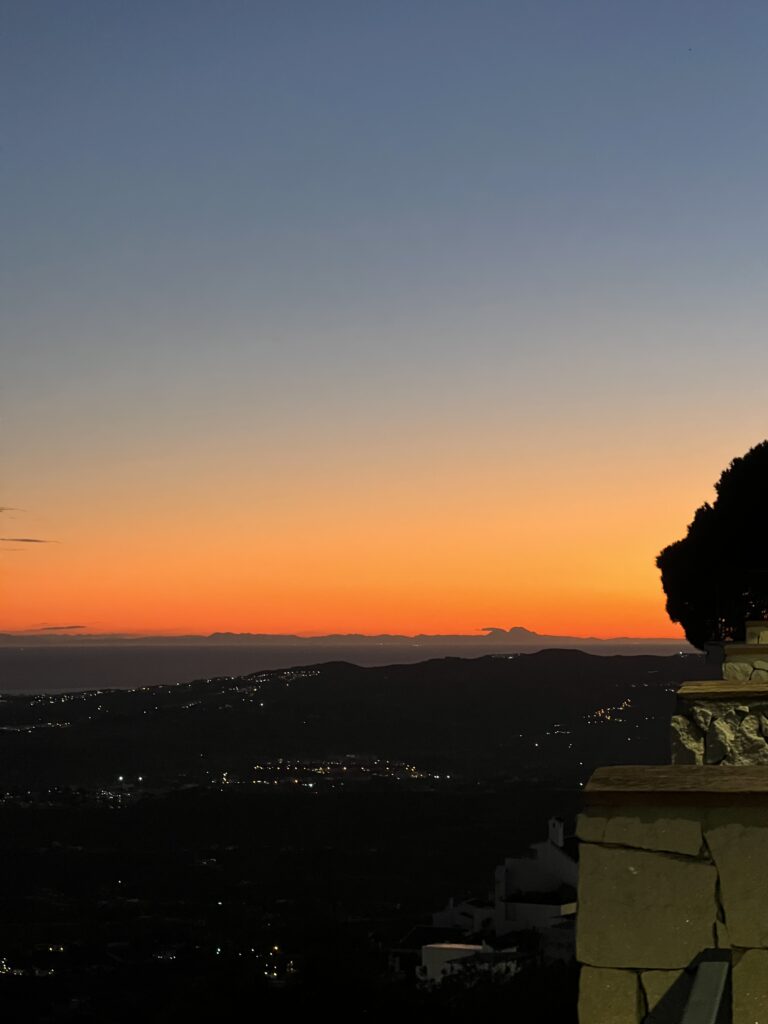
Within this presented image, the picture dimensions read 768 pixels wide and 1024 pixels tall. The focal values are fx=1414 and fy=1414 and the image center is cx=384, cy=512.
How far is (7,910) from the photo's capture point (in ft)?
325

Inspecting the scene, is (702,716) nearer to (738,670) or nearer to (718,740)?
(718,740)

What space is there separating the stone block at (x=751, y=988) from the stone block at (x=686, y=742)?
3337 millimetres

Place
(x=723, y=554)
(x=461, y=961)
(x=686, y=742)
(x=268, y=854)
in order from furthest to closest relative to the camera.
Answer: (x=268, y=854) → (x=461, y=961) → (x=723, y=554) → (x=686, y=742)

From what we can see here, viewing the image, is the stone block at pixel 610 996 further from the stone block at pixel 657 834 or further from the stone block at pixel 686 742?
the stone block at pixel 686 742

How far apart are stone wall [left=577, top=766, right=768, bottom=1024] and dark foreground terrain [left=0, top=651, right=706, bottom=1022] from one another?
29.7 m

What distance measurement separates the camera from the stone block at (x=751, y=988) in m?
3.28

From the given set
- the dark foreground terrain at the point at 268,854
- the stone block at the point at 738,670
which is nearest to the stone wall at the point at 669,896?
the stone block at the point at 738,670

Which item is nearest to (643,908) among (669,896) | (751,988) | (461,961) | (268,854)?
(669,896)

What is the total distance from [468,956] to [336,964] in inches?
364

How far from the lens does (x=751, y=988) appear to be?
10.8 feet

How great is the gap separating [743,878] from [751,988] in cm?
25

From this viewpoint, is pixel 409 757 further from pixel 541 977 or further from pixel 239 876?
pixel 541 977

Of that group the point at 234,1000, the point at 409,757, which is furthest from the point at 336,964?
the point at 409,757

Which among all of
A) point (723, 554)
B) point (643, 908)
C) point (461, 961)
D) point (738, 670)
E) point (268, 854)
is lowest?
point (268, 854)
